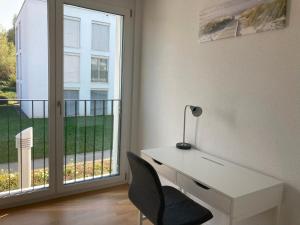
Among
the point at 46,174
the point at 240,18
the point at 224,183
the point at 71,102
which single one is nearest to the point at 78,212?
the point at 46,174

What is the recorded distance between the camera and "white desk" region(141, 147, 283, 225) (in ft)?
4.58

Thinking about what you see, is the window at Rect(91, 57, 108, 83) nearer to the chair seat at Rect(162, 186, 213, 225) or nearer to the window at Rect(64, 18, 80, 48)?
the window at Rect(64, 18, 80, 48)

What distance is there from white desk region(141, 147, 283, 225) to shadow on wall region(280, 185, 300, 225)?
0.14 ft

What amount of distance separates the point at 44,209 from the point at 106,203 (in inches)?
24.7

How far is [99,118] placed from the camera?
309 cm

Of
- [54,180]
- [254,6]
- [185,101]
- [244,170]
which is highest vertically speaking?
[254,6]

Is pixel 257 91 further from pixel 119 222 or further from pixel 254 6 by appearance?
pixel 119 222

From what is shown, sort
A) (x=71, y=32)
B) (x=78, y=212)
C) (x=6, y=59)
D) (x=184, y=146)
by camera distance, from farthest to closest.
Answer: (x=71, y=32)
(x=78, y=212)
(x=6, y=59)
(x=184, y=146)

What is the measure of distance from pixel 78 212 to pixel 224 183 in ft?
5.42

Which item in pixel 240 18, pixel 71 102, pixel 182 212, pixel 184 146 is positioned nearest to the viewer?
pixel 182 212

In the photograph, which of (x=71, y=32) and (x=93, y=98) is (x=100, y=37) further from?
(x=93, y=98)

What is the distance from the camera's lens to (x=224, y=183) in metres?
1.53

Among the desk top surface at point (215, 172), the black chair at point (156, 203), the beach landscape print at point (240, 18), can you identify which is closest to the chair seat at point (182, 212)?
the black chair at point (156, 203)

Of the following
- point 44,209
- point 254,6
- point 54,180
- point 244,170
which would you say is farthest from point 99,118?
point 254,6
